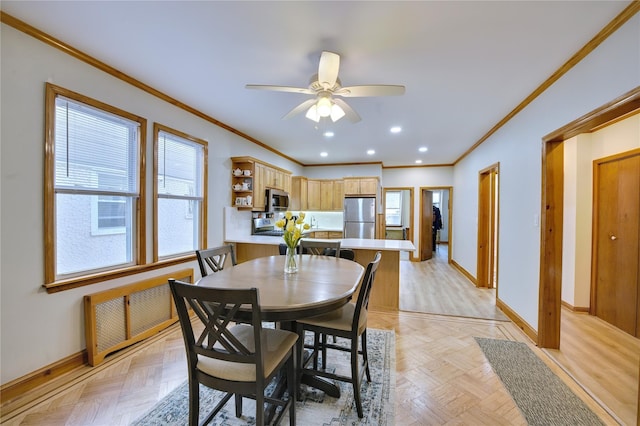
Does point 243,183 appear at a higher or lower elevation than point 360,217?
higher

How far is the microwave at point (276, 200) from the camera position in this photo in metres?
4.66

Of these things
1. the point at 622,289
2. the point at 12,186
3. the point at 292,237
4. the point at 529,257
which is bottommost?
the point at 622,289

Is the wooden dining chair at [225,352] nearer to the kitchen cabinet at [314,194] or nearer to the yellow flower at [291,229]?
the yellow flower at [291,229]

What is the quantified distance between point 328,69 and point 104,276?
2572 mm

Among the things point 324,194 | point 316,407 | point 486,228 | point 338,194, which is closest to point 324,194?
point 324,194

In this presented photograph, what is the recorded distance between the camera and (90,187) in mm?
2334

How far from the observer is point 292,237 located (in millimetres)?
2076

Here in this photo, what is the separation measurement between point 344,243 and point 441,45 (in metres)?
2.50

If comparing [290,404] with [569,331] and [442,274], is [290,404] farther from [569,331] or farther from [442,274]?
[442,274]

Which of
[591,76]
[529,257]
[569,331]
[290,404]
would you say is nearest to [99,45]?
[290,404]

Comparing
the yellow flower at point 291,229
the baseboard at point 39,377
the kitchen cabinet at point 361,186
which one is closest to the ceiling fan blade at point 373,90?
the yellow flower at point 291,229

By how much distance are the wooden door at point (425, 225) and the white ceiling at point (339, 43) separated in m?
3.89

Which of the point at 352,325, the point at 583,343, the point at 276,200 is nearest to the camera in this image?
the point at 352,325

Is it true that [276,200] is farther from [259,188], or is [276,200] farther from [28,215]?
[28,215]
